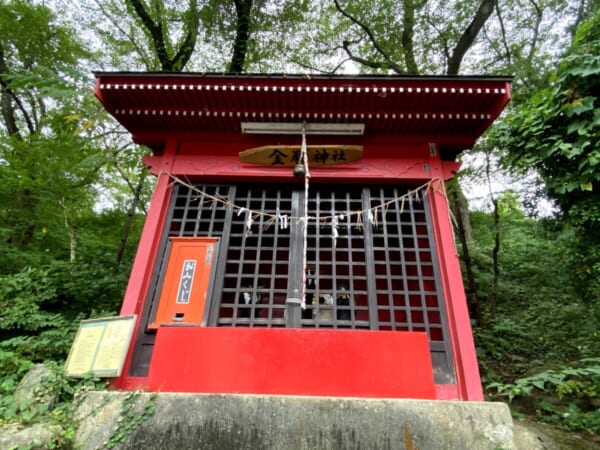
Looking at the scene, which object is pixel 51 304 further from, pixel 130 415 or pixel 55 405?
A: pixel 130 415

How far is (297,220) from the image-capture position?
5.66 m

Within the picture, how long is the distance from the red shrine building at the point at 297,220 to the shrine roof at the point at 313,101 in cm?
2

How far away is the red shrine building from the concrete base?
0.99 feet

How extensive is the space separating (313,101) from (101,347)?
15.9 feet

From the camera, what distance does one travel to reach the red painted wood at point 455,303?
439 cm

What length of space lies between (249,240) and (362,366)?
3573 mm

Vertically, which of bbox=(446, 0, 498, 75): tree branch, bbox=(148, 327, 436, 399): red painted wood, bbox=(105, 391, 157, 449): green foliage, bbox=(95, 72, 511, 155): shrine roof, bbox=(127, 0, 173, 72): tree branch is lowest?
bbox=(105, 391, 157, 449): green foliage

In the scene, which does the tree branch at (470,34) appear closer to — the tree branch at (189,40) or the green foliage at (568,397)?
the tree branch at (189,40)

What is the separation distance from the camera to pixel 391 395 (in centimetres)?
386

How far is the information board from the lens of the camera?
423 cm

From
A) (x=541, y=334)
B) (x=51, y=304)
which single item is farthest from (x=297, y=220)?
(x=541, y=334)

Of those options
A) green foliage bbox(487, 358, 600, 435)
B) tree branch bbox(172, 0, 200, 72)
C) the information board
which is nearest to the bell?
the information board

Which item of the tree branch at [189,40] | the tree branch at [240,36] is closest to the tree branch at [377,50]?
the tree branch at [240,36]

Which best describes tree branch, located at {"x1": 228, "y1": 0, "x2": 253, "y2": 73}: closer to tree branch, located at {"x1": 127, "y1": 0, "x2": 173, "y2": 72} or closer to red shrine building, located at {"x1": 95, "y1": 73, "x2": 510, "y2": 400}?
tree branch, located at {"x1": 127, "y1": 0, "x2": 173, "y2": 72}
